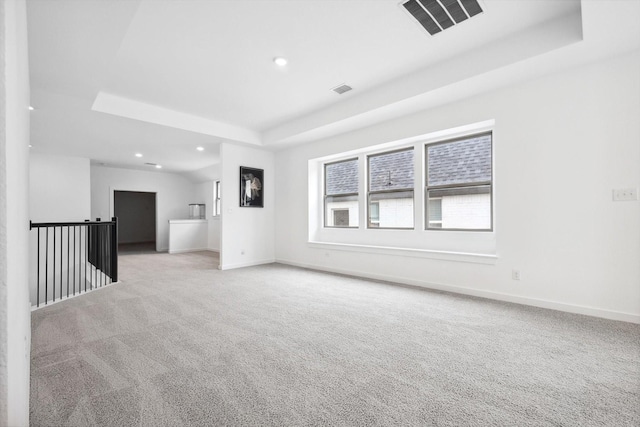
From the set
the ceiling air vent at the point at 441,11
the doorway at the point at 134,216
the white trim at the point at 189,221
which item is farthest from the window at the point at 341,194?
the doorway at the point at 134,216

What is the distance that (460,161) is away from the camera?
4215mm

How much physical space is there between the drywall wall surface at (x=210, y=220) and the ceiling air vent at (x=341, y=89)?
582 cm

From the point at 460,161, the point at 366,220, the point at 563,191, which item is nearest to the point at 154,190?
the point at 366,220

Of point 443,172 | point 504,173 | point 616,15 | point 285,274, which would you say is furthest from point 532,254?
point 285,274

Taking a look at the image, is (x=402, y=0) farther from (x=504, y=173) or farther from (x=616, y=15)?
(x=504, y=173)

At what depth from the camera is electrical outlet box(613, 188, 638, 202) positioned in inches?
108

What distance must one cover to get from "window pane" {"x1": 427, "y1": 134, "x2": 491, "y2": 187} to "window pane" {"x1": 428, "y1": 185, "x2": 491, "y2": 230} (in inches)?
5.6

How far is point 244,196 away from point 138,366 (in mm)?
4324

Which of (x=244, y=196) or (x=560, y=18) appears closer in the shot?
(x=560, y=18)

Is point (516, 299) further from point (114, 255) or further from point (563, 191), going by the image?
point (114, 255)

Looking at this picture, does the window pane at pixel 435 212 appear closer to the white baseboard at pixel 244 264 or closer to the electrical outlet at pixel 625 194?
the electrical outlet at pixel 625 194

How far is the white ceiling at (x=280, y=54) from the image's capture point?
2.49 meters

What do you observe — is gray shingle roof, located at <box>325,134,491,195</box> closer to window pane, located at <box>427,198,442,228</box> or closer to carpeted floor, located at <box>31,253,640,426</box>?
window pane, located at <box>427,198,442,228</box>

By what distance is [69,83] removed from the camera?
11.3ft
